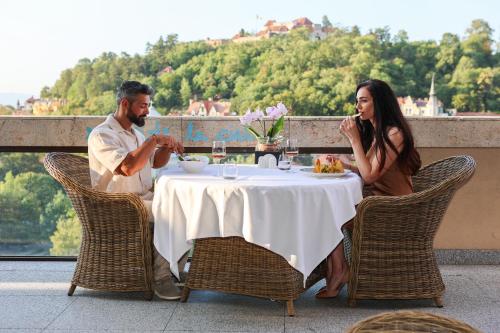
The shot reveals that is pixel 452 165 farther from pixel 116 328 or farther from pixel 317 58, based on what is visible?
pixel 317 58

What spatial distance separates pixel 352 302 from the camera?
10.7ft

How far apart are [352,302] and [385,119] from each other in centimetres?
84

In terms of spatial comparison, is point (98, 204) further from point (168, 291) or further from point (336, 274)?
point (336, 274)

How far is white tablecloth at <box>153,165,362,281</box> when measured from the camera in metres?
2.94

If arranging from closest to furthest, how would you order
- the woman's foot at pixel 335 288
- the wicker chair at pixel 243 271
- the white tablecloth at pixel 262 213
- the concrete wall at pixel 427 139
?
the white tablecloth at pixel 262 213, the wicker chair at pixel 243 271, the woman's foot at pixel 335 288, the concrete wall at pixel 427 139

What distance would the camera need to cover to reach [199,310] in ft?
10.5

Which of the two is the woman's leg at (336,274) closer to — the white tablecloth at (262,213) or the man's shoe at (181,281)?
the white tablecloth at (262,213)

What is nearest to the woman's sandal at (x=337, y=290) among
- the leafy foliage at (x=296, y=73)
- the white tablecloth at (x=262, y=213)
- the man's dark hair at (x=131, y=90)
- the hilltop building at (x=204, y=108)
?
the white tablecloth at (x=262, y=213)

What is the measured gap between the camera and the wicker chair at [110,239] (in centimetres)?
329

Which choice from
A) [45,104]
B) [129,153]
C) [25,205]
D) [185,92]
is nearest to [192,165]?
[129,153]

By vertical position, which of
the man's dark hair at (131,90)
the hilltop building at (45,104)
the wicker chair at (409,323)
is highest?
the man's dark hair at (131,90)

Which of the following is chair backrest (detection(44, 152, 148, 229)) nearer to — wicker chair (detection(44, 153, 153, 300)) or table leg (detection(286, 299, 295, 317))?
wicker chair (detection(44, 153, 153, 300))

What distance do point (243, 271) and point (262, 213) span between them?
0.31 metres

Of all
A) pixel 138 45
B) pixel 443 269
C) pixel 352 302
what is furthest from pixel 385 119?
pixel 138 45
